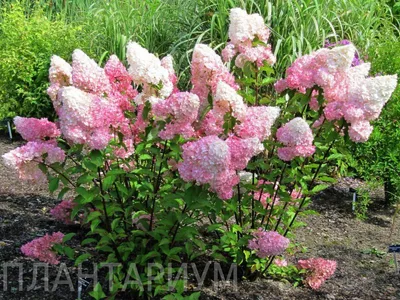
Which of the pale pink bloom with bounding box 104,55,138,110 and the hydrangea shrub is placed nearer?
the hydrangea shrub

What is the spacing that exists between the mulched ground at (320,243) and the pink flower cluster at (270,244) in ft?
1.22

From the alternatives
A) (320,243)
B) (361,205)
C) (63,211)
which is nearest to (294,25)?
(361,205)

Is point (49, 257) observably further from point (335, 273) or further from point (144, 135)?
point (335, 273)

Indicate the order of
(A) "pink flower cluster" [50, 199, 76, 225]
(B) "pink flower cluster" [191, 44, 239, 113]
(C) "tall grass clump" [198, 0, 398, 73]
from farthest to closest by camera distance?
(C) "tall grass clump" [198, 0, 398, 73] < (A) "pink flower cluster" [50, 199, 76, 225] < (B) "pink flower cluster" [191, 44, 239, 113]

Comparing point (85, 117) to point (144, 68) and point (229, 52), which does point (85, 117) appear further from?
point (229, 52)

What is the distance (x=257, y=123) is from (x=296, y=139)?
6.6 inches

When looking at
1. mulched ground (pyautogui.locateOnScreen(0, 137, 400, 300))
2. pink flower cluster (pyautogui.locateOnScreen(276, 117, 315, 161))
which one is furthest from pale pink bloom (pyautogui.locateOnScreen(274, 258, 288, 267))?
pink flower cluster (pyautogui.locateOnScreen(276, 117, 315, 161))

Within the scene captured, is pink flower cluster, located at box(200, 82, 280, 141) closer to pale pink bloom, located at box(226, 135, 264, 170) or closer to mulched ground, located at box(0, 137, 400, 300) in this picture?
pale pink bloom, located at box(226, 135, 264, 170)

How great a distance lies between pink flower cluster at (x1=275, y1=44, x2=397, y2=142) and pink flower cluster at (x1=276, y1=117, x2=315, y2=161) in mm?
200

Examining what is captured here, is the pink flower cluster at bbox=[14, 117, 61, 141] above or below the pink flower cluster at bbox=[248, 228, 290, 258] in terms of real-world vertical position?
above

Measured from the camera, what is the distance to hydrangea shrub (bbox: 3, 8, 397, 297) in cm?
231

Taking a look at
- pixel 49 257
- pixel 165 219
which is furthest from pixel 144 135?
pixel 49 257

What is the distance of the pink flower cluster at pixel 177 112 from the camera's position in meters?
2.30

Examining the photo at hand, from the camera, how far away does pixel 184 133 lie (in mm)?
2396
